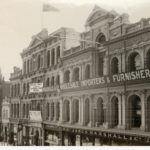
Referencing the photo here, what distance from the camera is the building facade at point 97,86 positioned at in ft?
23.6

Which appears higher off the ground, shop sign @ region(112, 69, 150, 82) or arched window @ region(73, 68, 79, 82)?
arched window @ region(73, 68, 79, 82)

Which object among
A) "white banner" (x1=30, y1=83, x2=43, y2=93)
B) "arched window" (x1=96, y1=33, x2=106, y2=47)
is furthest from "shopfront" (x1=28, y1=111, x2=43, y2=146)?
"arched window" (x1=96, y1=33, x2=106, y2=47)

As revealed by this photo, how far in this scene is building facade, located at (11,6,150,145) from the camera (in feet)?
23.6

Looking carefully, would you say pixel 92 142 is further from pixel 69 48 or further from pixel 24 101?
pixel 24 101

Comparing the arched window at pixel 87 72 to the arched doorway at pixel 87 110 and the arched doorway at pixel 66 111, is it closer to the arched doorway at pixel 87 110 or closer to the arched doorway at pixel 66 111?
the arched doorway at pixel 87 110

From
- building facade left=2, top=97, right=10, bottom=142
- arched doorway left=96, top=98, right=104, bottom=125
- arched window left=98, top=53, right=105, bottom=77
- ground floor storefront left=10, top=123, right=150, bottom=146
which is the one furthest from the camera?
building facade left=2, top=97, right=10, bottom=142

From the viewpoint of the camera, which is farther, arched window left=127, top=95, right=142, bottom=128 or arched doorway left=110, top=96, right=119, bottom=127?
arched doorway left=110, top=96, right=119, bottom=127

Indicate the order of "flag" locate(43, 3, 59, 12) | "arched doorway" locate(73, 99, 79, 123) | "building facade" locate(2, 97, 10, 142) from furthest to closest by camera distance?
"building facade" locate(2, 97, 10, 142)
"arched doorway" locate(73, 99, 79, 123)
"flag" locate(43, 3, 59, 12)

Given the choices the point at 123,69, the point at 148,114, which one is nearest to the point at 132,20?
the point at 123,69

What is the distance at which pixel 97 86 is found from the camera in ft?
25.7

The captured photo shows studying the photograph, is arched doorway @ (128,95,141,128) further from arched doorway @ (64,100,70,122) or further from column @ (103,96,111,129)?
arched doorway @ (64,100,70,122)

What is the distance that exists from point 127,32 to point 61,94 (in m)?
2.75

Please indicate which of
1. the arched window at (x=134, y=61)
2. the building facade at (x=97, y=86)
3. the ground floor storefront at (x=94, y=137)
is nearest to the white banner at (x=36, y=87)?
the building facade at (x=97, y=86)

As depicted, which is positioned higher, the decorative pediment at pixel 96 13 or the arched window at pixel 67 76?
the decorative pediment at pixel 96 13
